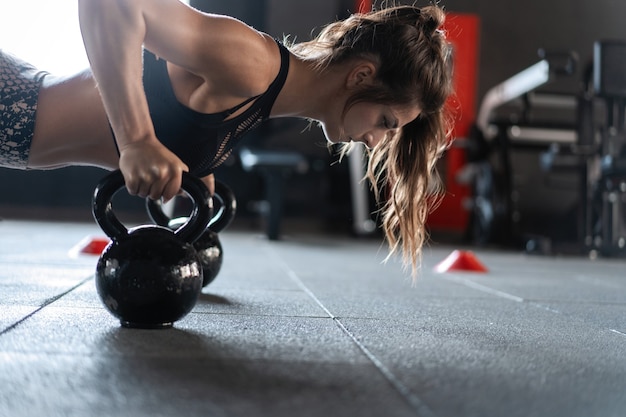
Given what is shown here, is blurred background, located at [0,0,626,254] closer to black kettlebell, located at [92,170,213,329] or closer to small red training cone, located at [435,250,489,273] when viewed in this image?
small red training cone, located at [435,250,489,273]

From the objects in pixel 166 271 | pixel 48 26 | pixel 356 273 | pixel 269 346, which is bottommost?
pixel 356 273

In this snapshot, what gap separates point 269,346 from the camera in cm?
104

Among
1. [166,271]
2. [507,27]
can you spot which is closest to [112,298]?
[166,271]

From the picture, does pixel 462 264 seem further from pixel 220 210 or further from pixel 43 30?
pixel 43 30

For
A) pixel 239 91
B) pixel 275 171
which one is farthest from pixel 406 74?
pixel 275 171

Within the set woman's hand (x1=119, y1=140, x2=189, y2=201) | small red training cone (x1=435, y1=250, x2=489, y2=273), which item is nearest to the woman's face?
woman's hand (x1=119, y1=140, x2=189, y2=201)

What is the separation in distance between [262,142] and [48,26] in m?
1.85

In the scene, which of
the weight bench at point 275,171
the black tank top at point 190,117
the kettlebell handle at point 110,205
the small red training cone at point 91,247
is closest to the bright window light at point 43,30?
the weight bench at point 275,171

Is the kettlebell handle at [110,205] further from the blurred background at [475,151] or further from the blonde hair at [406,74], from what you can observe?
the blurred background at [475,151]

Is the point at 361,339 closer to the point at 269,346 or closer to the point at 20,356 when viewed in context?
the point at 269,346

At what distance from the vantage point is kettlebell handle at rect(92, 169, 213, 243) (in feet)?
3.56

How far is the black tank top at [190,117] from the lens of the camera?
143 cm

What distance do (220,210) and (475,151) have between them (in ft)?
11.4

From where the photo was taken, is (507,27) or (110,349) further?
(507,27)
